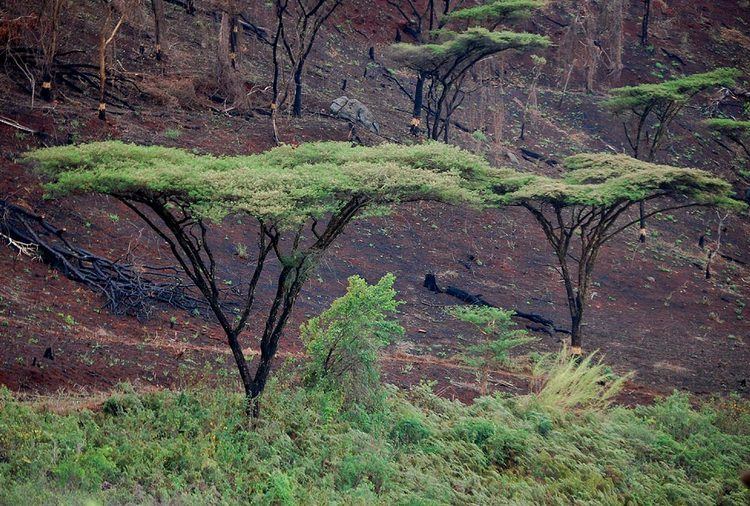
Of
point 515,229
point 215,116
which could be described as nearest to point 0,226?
A: point 215,116

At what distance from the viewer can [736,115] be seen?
46844mm

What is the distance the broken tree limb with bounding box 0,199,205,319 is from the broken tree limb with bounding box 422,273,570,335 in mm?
7772

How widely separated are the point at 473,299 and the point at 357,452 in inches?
488

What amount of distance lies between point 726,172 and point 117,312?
34528mm

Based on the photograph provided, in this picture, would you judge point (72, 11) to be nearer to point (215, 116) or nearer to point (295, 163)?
point (215, 116)

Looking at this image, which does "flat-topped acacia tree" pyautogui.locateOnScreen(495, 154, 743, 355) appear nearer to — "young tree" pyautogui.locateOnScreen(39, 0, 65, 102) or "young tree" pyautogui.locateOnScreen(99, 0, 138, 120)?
"young tree" pyautogui.locateOnScreen(99, 0, 138, 120)

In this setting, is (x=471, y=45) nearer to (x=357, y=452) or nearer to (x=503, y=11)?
(x=503, y=11)

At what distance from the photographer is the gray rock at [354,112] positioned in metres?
30.9

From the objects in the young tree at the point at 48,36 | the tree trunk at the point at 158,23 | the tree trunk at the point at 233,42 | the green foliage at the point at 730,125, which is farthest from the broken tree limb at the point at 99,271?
the green foliage at the point at 730,125

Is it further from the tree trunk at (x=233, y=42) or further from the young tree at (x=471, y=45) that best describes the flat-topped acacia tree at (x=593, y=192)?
the tree trunk at (x=233, y=42)

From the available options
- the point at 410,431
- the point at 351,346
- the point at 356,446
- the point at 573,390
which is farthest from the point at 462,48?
the point at 356,446

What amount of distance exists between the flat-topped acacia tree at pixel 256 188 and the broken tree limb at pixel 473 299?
402 inches

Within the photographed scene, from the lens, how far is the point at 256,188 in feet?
34.9

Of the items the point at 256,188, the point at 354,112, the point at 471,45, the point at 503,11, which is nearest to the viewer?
the point at 256,188
